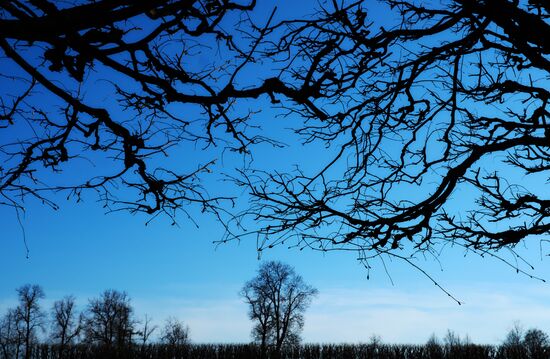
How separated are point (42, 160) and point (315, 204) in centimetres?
205

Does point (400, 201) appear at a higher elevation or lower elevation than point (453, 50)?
lower

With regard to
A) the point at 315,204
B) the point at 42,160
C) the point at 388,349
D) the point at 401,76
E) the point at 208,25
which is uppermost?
the point at 401,76

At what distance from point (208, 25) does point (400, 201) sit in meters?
2.26

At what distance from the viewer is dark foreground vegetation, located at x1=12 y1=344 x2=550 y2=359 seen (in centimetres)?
3225

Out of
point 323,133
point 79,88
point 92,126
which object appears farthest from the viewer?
point 323,133

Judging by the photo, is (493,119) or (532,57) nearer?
(532,57)

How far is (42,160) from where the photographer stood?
3.50m

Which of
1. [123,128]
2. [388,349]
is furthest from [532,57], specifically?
[388,349]

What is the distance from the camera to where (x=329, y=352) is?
37812mm

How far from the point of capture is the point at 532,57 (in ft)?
13.0

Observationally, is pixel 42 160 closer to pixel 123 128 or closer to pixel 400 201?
pixel 123 128

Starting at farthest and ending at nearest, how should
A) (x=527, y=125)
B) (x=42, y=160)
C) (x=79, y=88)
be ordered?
1. (x=527, y=125)
2. (x=42, y=160)
3. (x=79, y=88)

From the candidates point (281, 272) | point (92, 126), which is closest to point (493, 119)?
point (92, 126)

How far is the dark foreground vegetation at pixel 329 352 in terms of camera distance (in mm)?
32250
